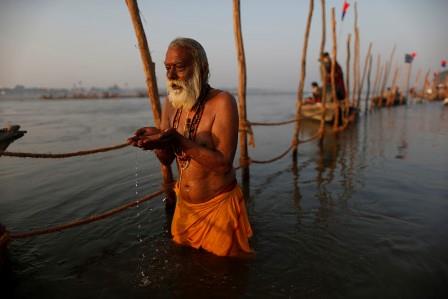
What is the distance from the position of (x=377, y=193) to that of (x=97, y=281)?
4536 millimetres

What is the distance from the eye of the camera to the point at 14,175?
6594 millimetres

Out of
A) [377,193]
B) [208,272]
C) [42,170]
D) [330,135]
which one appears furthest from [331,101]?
[208,272]

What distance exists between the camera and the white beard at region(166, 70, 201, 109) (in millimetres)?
2273

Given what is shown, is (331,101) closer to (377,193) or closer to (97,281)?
(377,193)

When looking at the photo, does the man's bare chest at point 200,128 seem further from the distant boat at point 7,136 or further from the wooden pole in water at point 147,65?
the wooden pole in water at point 147,65

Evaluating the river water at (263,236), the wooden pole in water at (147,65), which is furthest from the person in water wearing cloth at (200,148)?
the wooden pole in water at (147,65)

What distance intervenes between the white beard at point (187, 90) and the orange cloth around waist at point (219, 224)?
82 centimetres

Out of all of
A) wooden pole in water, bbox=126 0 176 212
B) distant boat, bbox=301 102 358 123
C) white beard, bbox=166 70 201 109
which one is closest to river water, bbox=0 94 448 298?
wooden pole in water, bbox=126 0 176 212

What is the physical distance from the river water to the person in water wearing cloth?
509 millimetres

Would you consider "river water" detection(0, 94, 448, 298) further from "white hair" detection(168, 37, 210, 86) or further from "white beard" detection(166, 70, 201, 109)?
"white hair" detection(168, 37, 210, 86)

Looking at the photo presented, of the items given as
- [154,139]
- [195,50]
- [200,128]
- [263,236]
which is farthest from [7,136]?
[263,236]

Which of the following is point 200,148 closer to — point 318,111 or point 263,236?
point 263,236

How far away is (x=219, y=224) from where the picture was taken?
250cm

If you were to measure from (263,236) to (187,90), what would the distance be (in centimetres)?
225
